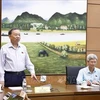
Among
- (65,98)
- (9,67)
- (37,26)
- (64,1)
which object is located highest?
(64,1)

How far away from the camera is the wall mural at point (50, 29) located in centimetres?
543

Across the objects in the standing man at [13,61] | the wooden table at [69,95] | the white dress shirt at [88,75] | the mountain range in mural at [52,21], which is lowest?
the wooden table at [69,95]

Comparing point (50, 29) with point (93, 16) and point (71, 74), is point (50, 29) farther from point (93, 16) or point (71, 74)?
point (71, 74)

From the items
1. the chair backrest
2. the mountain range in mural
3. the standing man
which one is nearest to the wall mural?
the mountain range in mural

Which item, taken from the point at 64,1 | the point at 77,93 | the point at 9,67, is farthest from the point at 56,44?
the point at 77,93

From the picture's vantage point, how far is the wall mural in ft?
17.8

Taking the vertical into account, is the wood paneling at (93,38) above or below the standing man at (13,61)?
above

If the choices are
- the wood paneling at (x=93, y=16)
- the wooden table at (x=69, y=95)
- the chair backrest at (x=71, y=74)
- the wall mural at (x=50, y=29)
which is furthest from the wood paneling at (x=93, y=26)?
the wooden table at (x=69, y=95)

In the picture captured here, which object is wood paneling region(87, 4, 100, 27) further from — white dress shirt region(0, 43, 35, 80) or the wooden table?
the wooden table

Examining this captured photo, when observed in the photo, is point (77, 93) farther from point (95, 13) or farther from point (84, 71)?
point (95, 13)

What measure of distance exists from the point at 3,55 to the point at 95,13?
266 centimetres

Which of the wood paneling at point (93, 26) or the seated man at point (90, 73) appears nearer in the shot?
the seated man at point (90, 73)

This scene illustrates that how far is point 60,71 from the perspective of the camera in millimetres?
5688

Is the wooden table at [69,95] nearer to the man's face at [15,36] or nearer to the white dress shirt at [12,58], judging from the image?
the white dress shirt at [12,58]
